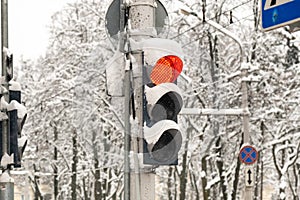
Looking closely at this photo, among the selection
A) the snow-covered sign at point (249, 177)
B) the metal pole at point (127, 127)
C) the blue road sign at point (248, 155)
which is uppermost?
the metal pole at point (127, 127)

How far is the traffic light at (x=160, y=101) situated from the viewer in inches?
203

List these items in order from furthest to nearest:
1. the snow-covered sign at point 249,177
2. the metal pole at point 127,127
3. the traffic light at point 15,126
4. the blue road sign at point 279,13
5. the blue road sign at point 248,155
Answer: the snow-covered sign at point 249,177, the blue road sign at point 248,155, the traffic light at point 15,126, the metal pole at point 127,127, the blue road sign at point 279,13

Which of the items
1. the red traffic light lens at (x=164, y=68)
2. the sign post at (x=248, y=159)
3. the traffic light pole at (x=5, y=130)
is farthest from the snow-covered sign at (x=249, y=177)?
the red traffic light lens at (x=164, y=68)

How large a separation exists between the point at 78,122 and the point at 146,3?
108 cm

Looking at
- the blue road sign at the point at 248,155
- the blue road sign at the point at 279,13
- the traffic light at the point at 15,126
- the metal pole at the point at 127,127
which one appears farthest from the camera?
the blue road sign at the point at 248,155

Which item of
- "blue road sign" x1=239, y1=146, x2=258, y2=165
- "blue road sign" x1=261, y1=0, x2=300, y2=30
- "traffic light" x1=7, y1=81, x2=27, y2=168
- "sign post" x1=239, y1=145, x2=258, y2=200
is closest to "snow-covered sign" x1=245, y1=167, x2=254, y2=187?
"sign post" x1=239, y1=145, x2=258, y2=200

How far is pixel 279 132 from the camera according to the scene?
2906 cm

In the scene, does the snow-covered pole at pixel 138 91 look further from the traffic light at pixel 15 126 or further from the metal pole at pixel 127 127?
the traffic light at pixel 15 126

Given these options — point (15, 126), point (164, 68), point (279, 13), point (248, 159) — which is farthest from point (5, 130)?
point (248, 159)

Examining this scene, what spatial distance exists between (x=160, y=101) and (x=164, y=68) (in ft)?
0.79

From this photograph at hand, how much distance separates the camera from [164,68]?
17.1ft

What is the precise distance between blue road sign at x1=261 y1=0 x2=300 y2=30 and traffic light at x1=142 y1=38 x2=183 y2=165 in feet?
2.52

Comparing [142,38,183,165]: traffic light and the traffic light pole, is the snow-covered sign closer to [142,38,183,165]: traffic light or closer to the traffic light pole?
the traffic light pole

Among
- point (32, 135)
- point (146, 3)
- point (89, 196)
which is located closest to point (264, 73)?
point (32, 135)
